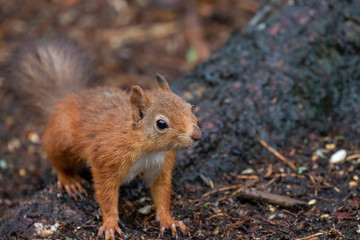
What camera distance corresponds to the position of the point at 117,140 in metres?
3.46

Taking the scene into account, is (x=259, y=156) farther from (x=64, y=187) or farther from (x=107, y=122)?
(x=64, y=187)

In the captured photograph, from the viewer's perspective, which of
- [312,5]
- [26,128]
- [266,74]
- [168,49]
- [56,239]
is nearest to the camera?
[56,239]

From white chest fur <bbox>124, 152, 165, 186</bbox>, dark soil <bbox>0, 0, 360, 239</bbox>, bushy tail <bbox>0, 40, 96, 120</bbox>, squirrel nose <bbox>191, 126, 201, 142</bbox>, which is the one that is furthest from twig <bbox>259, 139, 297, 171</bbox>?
bushy tail <bbox>0, 40, 96, 120</bbox>

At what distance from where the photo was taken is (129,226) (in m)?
3.63

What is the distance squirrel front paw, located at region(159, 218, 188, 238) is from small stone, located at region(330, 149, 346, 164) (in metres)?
1.59

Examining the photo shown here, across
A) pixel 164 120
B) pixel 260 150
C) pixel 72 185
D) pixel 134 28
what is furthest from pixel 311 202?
pixel 134 28

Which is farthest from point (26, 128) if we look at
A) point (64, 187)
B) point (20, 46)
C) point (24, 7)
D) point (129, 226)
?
point (24, 7)

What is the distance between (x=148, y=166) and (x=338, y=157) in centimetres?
182

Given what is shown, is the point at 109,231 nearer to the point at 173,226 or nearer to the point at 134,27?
the point at 173,226

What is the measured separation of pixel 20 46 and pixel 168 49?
3.65 m

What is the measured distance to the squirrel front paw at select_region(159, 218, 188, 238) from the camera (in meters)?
3.46

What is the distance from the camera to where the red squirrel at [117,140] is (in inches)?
128

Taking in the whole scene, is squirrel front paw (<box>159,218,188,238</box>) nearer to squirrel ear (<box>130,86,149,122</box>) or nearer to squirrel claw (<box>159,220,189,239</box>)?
squirrel claw (<box>159,220,189,239</box>)

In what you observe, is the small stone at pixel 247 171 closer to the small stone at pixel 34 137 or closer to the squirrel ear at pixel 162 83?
the squirrel ear at pixel 162 83
